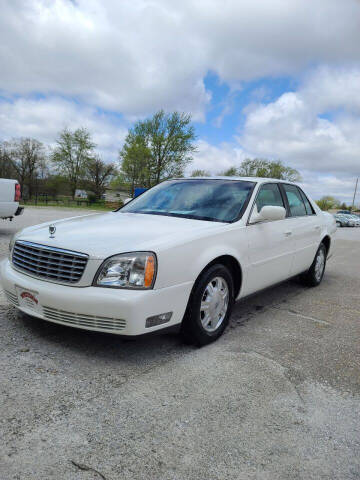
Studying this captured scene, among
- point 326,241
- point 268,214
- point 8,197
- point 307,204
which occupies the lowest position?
point 326,241

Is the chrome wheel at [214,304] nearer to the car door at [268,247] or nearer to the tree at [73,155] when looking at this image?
the car door at [268,247]

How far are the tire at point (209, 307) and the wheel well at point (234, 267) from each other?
0.10 metres

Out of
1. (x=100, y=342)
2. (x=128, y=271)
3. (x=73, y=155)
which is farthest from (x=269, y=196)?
(x=73, y=155)

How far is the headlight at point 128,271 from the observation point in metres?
2.64

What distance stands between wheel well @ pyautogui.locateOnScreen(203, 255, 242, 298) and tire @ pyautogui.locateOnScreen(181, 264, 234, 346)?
0.33 ft

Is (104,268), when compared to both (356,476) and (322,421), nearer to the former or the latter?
(322,421)

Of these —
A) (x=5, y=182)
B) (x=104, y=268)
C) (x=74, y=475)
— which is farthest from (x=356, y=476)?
(x=5, y=182)

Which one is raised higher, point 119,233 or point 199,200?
point 199,200

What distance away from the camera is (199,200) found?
393 centimetres

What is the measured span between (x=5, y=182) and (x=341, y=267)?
7.63 m

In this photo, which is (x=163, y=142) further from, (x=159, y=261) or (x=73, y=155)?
(x=159, y=261)

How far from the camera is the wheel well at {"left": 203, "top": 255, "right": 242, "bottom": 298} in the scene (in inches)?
131

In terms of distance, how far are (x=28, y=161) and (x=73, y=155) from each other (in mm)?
6469

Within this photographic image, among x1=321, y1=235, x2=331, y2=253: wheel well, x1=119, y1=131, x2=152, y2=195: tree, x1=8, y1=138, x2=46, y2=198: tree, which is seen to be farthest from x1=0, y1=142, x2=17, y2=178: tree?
x1=321, y1=235, x2=331, y2=253: wheel well
